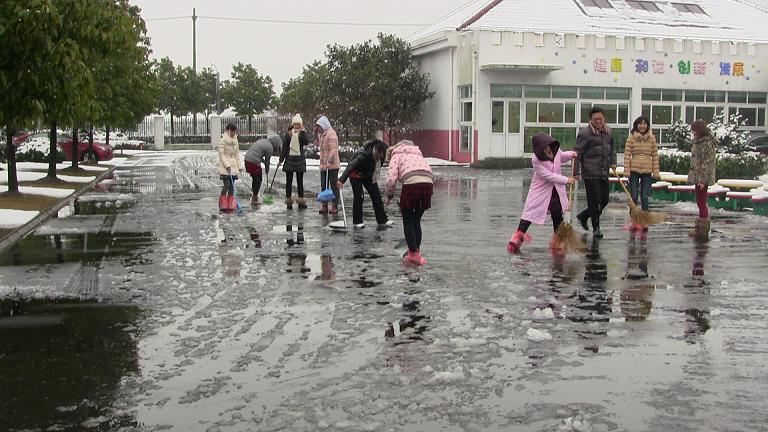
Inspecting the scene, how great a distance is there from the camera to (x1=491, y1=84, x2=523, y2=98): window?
3900 cm

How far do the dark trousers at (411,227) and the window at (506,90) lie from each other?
2915cm

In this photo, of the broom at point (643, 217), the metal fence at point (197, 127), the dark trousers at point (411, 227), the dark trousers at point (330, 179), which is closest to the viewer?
the dark trousers at point (411, 227)

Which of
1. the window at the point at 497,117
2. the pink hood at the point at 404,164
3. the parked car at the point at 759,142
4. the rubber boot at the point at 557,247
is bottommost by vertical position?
the rubber boot at the point at 557,247

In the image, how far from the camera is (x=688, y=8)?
151 feet

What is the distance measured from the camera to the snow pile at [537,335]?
6828mm

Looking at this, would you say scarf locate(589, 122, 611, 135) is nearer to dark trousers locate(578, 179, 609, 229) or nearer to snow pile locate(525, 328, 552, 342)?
dark trousers locate(578, 179, 609, 229)

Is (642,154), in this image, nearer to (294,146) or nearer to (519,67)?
(294,146)

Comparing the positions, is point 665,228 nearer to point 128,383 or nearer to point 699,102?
point 128,383

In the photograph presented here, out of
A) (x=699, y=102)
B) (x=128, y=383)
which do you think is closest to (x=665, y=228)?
(x=128, y=383)

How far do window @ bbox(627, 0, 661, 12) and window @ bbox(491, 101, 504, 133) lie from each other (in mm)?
10221

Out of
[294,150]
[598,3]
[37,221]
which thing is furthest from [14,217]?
[598,3]

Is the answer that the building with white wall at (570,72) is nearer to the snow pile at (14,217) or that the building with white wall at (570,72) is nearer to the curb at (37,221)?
the curb at (37,221)

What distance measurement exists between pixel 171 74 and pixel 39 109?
6597 cm

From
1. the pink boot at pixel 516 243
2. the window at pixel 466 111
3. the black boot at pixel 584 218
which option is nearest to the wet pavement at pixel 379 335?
the pink boot at pixel 516 243
